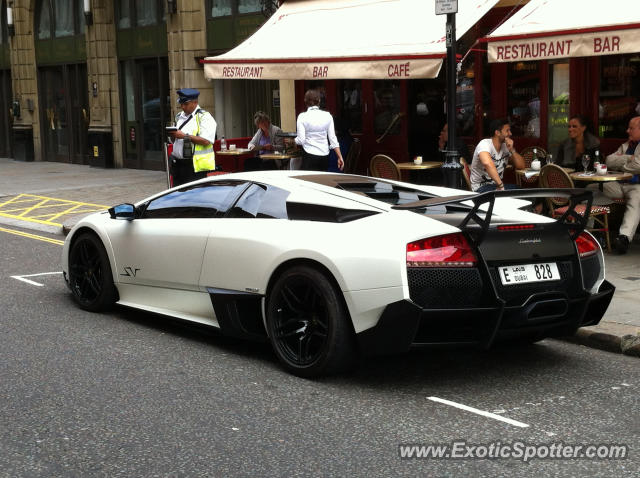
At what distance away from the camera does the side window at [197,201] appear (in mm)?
6797

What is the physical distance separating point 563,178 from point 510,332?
15.8 feet

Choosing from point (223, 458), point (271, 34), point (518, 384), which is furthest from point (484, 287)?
point (271, 34)

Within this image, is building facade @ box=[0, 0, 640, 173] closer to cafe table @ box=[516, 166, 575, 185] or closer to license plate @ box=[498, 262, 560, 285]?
cafe table @ box=[516, 166, 575, 185]

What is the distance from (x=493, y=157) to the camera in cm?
1105

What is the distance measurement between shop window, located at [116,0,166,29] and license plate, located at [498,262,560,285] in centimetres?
1785

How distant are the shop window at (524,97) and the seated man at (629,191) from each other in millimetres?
2117

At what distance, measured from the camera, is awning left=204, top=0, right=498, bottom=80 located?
1130 centimetres

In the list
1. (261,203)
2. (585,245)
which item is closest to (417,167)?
(261,203)

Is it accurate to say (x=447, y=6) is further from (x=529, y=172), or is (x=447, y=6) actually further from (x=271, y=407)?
(x=271, y=407)

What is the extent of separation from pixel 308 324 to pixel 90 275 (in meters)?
2.70

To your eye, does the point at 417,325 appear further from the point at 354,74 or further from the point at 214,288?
the point at 354,74

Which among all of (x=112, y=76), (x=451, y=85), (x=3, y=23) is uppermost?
(x=3, y=23)

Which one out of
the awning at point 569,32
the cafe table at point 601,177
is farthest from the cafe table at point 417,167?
the awning at point 569,32

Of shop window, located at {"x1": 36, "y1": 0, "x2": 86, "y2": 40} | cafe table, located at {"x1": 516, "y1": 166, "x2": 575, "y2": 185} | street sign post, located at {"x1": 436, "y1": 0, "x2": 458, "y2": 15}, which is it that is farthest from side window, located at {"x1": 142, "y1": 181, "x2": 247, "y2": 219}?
shop window, located at {"x1": 36, "y1": 0, "x2": 86, "y2": 40}
